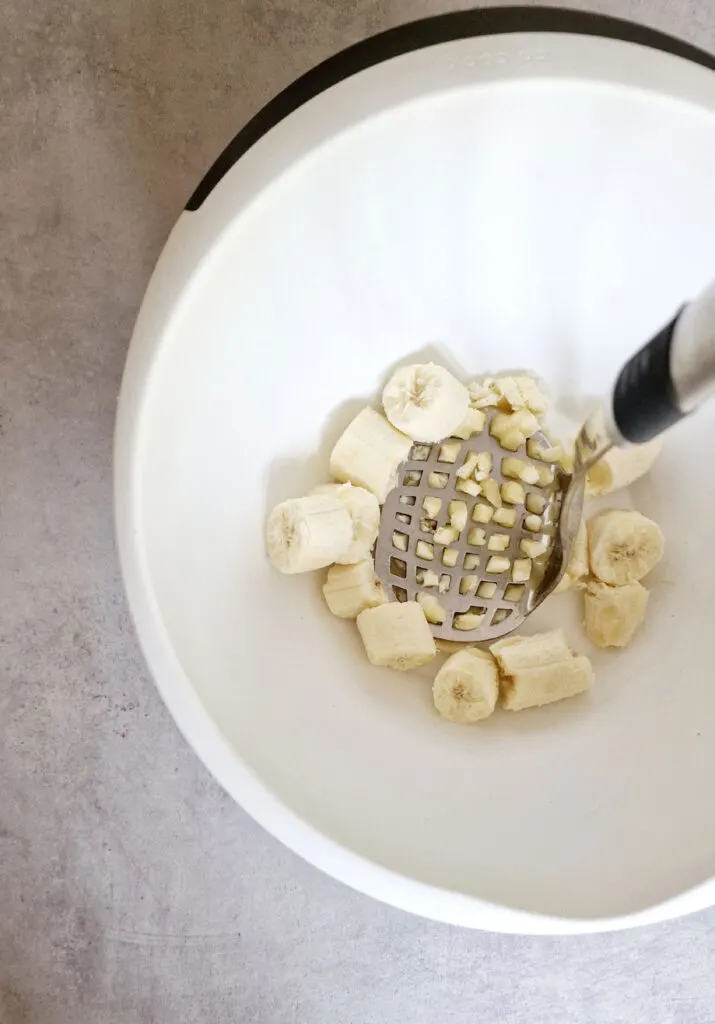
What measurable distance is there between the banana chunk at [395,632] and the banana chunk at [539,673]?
0.19 feet

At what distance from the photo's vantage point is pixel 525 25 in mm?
628

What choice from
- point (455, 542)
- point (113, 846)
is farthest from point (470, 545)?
point (113, 846)

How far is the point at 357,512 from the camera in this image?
63cm

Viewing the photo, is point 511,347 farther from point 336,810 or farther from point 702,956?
point 702,956

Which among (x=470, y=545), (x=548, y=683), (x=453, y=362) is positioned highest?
(x=453, y=362)

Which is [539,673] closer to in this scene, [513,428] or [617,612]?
[617,612]

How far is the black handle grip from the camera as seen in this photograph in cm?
38

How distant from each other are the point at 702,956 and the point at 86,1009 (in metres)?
0.49

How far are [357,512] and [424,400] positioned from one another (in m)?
0.09

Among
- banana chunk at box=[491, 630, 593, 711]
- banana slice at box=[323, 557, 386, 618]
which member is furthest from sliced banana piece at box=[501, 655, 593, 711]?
banana slice at box=[323, 557, 386, 618]

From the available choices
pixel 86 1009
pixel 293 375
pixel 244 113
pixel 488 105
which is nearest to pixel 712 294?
pixel 488 105

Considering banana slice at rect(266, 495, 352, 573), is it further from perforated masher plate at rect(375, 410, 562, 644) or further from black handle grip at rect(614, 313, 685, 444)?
black handle grip at rect(614, 313, 685, 444)

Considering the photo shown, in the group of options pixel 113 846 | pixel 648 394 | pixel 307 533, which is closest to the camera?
pixel 648 394

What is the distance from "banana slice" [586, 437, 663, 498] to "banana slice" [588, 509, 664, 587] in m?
0.02
